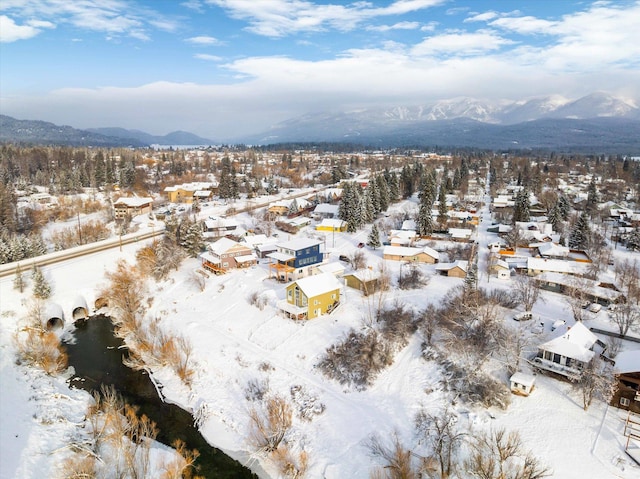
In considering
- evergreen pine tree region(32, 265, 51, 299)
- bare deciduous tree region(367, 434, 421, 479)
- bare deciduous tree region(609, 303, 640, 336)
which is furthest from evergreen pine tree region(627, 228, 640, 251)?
evergreen pine tree region(32, 265, 51, 299)

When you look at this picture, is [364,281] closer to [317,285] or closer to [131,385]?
[317,285]

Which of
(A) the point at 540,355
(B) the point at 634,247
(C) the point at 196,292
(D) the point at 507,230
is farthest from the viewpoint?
(D) the point at 507,230

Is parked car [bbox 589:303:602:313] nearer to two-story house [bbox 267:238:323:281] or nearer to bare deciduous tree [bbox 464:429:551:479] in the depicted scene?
bare deciduous tree [bbox 464:429:551:479]

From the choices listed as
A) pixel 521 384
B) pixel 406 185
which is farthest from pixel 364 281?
pixel 406 185

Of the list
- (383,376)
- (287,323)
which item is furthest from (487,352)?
(287,323)

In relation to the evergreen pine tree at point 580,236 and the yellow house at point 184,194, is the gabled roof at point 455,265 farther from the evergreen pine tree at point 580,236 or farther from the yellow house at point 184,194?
the yellow house at point 184,194

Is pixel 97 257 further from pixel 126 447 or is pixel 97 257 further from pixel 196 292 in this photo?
pixel 126 447

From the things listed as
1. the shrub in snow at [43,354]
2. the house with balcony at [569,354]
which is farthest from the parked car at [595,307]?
the shrub in snow at [43,354]
